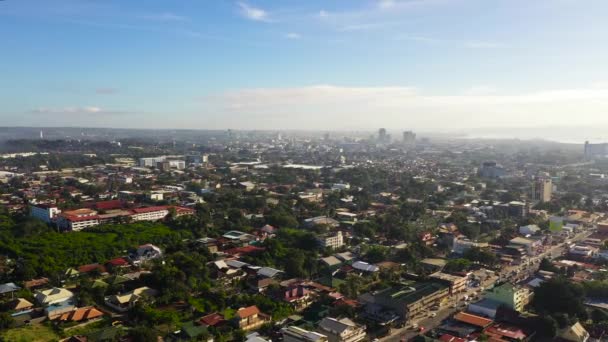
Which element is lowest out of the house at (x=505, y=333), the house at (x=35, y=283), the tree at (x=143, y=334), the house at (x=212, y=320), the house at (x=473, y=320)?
the house at (x=35, y=283)

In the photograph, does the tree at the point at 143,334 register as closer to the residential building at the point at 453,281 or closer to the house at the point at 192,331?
the house at the point at 192,331

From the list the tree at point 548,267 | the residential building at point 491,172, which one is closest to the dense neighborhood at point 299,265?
the tree at point 548,267

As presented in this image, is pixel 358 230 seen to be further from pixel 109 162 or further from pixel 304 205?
pixel 109 162

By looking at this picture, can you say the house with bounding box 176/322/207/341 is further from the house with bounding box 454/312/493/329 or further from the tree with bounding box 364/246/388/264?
the tree with bounding box 364/246/388/264

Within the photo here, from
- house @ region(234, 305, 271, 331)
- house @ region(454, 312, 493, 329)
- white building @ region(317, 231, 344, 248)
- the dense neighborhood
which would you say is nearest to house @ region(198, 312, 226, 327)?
the dense neighborhood

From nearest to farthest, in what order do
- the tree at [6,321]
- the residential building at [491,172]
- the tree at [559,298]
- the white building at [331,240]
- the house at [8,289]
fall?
1. the tree at [6,321]
2. the tree at [559,298]
3. the house at [8,289]
4. the white building at [331,240]
5. the residential building at [491,172]

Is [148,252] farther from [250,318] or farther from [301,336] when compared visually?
[301,336]
